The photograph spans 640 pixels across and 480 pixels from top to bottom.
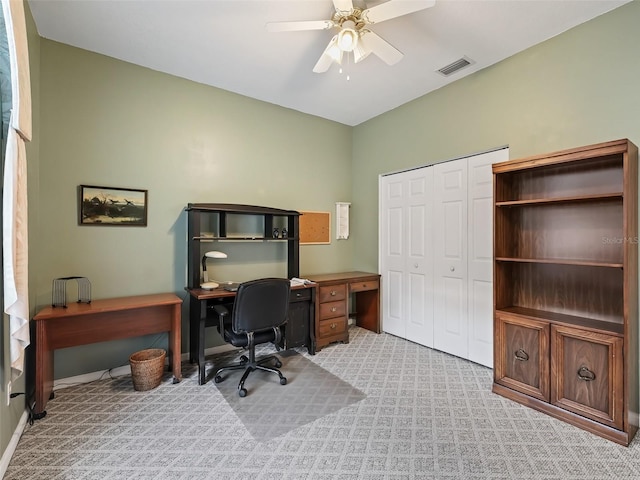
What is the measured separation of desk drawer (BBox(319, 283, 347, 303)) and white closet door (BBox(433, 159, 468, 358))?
1093 mm

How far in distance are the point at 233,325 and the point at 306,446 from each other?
111 centimetres

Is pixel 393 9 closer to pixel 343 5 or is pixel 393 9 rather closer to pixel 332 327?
pixel 343 5

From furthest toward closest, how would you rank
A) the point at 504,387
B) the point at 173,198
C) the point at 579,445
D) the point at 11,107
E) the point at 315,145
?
the point at 315,145, the point at 173,198, the point at 504,387, the point at 579,445, the point at 11,107

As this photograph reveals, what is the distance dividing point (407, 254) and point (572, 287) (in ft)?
5.82

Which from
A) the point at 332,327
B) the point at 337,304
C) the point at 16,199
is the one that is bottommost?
the point at 332,327

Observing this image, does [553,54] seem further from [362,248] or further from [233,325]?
[233,325]

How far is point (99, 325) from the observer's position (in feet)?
8.81

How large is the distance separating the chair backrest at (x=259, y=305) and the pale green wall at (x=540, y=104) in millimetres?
2374

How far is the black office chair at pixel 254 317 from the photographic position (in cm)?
266

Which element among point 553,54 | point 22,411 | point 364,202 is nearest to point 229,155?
point 364,202

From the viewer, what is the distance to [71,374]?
283cm

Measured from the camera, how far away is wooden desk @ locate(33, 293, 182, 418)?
2.34 m

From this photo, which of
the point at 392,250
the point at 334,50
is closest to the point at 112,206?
the point at 334,50

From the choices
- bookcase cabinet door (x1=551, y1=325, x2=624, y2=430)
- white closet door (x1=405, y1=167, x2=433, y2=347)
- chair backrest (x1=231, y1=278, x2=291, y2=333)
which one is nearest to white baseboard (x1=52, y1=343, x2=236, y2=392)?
chair backrest (x1=231, y1=278, x2=291, y2=333)
